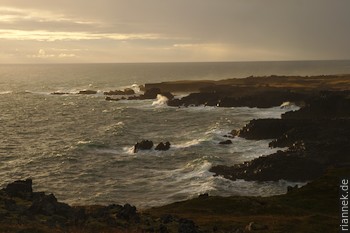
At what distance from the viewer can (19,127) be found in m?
95.1

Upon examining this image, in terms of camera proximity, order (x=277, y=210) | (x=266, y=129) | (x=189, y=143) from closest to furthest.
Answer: (x=277, y=210) → (x=189, y=143) → (x=266, y=129)

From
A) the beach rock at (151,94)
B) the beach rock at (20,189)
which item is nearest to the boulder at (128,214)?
the beach rock at (20,189)

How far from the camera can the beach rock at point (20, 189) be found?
110ft

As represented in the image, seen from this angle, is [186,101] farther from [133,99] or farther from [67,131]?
[67,131]

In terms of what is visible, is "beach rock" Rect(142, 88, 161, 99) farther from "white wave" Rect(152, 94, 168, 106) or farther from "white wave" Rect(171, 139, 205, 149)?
"white wave" Rect(171, 139, 205, 149)

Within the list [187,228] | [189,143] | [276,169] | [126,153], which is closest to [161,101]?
[189,143]

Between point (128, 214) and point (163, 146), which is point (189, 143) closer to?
point (163, 146)

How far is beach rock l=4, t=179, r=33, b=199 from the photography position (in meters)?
33.5

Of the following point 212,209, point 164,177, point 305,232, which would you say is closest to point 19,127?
point 164,177

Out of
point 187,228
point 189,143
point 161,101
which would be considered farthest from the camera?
point 161,101

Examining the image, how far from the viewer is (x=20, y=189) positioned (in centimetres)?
3469

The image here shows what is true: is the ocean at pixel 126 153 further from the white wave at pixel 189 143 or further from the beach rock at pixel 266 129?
the beach rock at pixel 266 129

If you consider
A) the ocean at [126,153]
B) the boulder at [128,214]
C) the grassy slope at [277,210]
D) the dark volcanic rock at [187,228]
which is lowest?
the ocean at [126,153]

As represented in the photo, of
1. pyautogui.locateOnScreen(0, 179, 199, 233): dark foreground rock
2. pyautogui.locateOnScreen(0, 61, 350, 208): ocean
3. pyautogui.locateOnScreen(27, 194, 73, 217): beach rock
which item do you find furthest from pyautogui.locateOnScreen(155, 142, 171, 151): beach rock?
pyautogui.locateOnScreen(27, 194, 73, 217): beach rock
